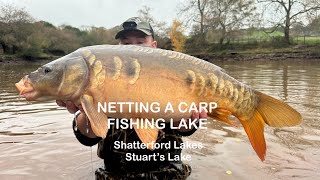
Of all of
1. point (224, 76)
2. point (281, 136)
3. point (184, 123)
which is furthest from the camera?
point (281, 136)

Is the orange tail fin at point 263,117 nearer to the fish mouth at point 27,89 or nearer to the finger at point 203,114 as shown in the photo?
the finger at point 203,114

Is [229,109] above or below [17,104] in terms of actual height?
above

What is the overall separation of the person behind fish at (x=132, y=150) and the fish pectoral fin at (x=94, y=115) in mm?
976

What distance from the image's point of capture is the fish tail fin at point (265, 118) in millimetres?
2867

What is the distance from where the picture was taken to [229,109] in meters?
2.87

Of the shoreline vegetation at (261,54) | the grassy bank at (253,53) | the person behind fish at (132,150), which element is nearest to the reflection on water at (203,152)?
the person behind fish at (132,150)

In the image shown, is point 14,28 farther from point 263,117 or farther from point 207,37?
point 263,117

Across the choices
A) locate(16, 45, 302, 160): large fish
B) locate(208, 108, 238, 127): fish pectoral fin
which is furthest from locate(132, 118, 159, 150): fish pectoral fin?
locate(208, 108, 238, 127): fish pectoral fin

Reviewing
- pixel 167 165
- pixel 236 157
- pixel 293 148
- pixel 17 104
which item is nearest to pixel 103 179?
pixel 167 165

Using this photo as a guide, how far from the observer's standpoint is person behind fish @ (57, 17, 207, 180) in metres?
3.63

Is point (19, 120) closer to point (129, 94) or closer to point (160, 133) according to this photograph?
point (160, 133)

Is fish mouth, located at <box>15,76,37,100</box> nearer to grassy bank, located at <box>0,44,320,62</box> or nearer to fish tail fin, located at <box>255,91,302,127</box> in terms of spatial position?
fish tail fin, located at <box>255,91,302,127</box>

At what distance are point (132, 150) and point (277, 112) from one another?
1491 millimetres

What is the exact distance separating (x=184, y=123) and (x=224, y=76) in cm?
78
